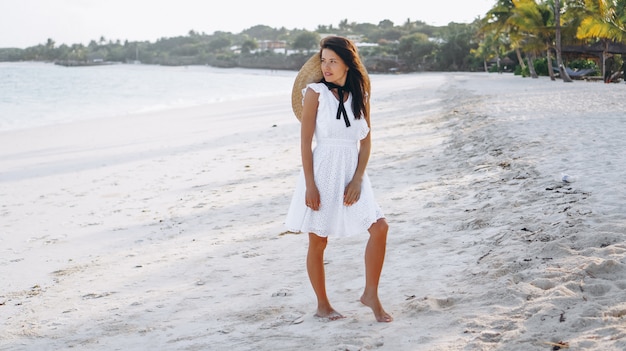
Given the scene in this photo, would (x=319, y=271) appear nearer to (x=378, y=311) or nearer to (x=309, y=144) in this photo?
(x=378, y=311)

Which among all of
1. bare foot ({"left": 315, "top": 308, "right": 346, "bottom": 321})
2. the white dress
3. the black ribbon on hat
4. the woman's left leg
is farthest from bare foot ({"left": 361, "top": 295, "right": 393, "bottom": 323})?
the black ribbon on hat

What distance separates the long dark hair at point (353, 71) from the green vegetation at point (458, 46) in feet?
70.3

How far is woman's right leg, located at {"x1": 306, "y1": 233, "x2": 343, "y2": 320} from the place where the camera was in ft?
10.4

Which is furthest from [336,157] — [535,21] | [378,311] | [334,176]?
[535,21]

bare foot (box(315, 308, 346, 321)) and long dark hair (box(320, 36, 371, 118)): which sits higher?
long dark hair (box(320, 36, 371, 118))

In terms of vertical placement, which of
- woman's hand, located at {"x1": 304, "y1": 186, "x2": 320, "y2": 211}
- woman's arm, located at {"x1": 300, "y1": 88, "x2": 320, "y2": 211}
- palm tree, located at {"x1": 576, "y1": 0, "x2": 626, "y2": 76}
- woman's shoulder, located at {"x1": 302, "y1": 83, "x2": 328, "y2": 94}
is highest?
palm tree, located at {"x1": 576, "y1": 0, "x2": 626, "y2": 76}

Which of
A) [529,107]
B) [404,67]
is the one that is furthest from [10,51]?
[529,107]

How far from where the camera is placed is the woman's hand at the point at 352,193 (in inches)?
118

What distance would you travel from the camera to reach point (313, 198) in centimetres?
300

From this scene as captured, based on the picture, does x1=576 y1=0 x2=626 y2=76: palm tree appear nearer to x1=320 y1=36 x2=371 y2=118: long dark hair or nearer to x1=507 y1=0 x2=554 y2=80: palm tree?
x1=507 y1=0 x2=554 y2=80: palm tree

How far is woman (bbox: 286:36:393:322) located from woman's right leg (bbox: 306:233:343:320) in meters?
0.11

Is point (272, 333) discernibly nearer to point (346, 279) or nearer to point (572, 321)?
point (346, 279)

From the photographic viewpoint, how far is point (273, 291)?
12.7 feet

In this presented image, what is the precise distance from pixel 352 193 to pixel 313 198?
19 cm
